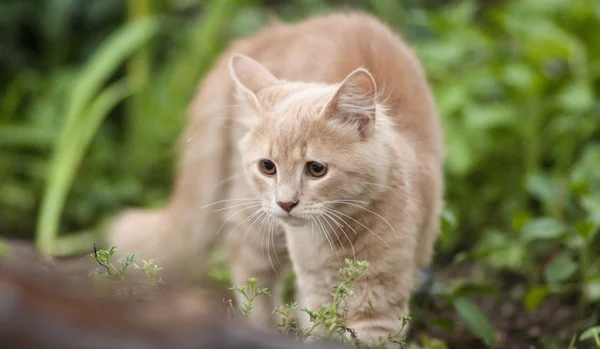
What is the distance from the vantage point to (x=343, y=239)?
8.38ft

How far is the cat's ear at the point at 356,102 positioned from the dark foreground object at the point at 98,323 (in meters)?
1.07

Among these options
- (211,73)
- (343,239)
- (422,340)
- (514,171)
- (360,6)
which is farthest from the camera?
(360,6)

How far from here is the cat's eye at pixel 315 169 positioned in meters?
2.40

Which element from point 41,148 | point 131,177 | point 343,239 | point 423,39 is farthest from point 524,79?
point 41,148

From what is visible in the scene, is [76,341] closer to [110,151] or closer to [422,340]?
[422,340]

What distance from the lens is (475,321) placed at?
305cm

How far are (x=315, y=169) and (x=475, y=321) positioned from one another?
112 cm

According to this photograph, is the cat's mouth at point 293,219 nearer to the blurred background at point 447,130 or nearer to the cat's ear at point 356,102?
the cat's ear at point 356,102

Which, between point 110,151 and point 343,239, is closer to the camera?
point 343,239

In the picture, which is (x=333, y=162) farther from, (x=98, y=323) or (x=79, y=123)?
(x=79, y=123)

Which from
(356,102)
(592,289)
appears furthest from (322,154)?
(592,289)

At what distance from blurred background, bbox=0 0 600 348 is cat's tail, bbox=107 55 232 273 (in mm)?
830

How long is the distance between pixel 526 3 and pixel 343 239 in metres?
3.15

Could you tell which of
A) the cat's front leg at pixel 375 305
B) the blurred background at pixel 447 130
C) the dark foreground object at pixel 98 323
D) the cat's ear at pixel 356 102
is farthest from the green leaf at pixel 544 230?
the dark foreground object at pixel 98 323
